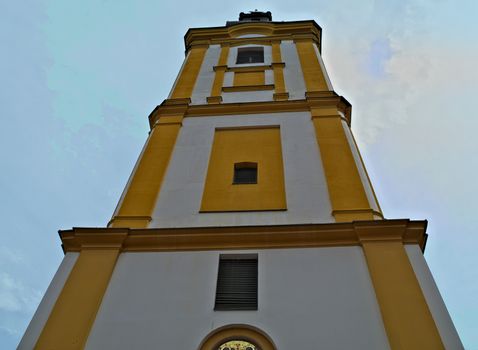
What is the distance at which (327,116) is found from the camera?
41.2 feet

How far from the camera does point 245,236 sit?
8609 millimetres

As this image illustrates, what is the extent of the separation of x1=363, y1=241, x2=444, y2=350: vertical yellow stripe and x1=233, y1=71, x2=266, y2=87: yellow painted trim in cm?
877

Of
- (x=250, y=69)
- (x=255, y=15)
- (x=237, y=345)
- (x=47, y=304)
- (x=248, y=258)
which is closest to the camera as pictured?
(x=237, y=345)

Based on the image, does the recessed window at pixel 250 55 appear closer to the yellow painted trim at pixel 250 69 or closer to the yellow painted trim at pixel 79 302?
the yellow painted trim at pixel 250 69

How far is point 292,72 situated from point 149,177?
7554 millimetres

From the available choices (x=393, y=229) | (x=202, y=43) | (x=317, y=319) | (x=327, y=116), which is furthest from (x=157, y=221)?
(x=202, y=43)

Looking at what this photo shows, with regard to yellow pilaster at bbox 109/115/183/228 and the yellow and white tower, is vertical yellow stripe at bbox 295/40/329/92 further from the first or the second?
yellow pilaster at bbox 109/115/183/228

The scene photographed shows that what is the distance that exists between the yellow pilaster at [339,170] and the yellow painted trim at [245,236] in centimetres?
58

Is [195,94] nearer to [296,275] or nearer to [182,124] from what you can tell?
[182,124]

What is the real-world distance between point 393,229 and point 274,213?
2.36m

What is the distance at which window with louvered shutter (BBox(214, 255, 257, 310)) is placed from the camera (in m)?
7.61

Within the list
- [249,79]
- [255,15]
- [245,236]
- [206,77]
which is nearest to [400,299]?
[245,236]

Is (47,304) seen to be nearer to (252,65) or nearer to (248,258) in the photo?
(248,258)

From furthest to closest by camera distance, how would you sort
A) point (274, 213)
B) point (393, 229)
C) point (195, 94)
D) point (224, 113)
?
point (195, 94) → point (224, 113) → point (274, 213) → point (393, 229)
